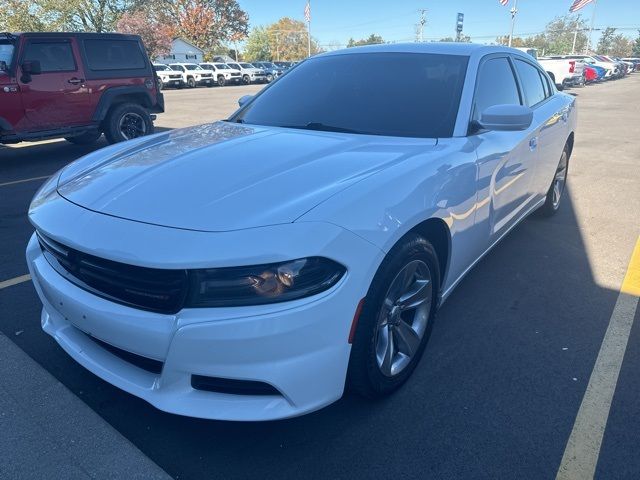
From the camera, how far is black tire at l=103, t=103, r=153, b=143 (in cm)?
874

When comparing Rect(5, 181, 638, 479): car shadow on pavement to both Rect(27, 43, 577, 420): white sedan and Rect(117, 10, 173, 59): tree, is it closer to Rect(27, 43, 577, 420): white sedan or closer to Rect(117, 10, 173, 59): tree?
Rect(27, 43, 577, 420): white sedan

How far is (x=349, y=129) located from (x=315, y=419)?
166 centimetres

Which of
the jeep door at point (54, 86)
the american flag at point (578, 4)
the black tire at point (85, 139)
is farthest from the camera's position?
the american flag at point (578, 4)

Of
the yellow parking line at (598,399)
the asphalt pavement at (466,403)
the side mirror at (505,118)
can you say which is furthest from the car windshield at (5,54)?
the yellow parking line at (598,399)

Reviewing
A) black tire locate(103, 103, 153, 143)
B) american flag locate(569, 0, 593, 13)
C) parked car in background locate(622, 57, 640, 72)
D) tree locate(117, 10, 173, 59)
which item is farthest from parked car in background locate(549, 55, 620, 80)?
black tire locate(103, 103, 153, 143)

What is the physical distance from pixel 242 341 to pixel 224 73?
125 feet

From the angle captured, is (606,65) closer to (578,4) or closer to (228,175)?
(578,4)

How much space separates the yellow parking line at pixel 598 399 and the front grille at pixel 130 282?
1.70 metres

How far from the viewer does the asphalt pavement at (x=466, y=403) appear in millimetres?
2033

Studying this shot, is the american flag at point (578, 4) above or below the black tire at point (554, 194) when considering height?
A: above

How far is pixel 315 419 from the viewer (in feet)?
7.46

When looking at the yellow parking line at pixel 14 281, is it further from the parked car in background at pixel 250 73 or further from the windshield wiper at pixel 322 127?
the parked car in background at pixel 250 73

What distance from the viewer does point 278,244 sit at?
1740mm

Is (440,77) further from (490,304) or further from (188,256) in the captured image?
(188,256)
